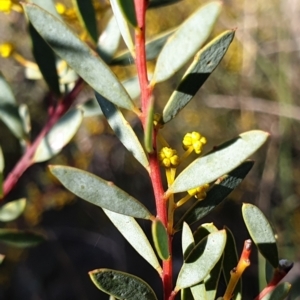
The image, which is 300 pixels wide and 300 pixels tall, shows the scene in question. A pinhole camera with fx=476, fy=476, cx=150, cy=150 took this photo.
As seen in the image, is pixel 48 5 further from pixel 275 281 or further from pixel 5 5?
pixel 275 281

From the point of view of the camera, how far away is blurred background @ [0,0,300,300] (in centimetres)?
224

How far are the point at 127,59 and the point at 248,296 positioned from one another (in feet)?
6.61

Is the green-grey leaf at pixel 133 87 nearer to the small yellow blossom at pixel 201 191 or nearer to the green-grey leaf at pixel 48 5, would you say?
the green-grey leaf at pixel 48 5

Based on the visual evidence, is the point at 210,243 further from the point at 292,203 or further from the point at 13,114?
the point at 292,203

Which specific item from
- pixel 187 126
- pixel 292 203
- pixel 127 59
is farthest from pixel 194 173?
pixel 187 126

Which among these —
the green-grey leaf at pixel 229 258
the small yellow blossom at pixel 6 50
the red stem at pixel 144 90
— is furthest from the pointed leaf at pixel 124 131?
the small yellow blossom at pixel 6 50

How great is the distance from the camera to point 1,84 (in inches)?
21.6

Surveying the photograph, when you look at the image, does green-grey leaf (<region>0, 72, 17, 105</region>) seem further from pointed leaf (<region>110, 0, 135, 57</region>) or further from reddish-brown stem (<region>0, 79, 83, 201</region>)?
pointed leaf (<region>110, 0, 135, 57</region>)

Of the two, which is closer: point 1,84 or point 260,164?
point 1,84

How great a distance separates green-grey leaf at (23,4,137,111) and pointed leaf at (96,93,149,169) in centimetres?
2

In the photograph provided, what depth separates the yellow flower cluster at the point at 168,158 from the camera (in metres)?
0.33

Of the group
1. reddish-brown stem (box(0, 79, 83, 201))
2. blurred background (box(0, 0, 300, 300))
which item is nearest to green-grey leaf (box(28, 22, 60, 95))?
reddish-brown stem (box(0, 79, 83, 201))

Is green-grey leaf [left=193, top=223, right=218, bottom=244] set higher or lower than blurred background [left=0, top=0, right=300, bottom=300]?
higher

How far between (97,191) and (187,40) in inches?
4.5
